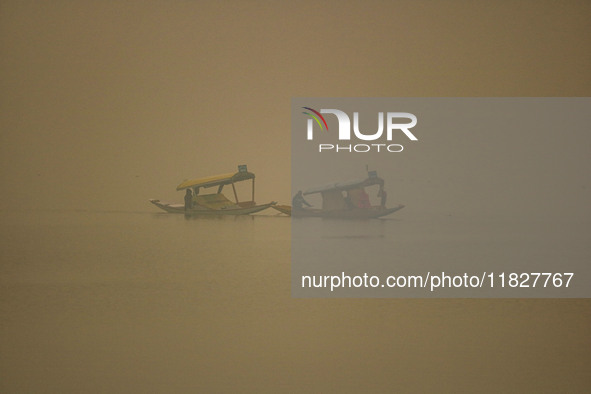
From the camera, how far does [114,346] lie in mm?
2613

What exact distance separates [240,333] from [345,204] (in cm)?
266

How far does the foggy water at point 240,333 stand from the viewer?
8.00ft

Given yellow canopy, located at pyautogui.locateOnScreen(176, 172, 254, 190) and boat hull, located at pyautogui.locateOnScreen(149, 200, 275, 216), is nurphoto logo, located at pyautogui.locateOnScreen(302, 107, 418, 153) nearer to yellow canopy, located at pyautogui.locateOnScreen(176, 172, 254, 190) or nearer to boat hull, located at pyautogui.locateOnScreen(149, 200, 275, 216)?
yellow canopy, located at pyautogui.locateOnScreen(176, 172, 254, 190)

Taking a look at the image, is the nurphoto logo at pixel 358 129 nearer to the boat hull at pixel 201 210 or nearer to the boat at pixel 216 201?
the boat at pixel 216 201

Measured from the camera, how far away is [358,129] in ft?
14.9

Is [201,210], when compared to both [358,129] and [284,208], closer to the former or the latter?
[284,208]

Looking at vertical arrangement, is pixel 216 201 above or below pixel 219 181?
below

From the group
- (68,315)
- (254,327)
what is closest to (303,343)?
(254,327)

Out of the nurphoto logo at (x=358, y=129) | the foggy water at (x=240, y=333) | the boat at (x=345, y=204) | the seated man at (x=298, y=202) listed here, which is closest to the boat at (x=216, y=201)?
the seated man at (x=298, y=202)

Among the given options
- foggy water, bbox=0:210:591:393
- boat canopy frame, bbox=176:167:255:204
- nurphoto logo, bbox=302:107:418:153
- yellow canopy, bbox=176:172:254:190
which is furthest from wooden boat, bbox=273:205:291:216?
foggy water, bbox=0:210:591:393

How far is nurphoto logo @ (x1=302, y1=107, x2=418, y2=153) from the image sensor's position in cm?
454

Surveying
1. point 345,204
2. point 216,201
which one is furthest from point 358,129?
point 216,201

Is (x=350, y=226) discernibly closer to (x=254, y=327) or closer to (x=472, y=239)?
(x=472, y=239)

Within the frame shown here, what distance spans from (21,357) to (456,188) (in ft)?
11.4
